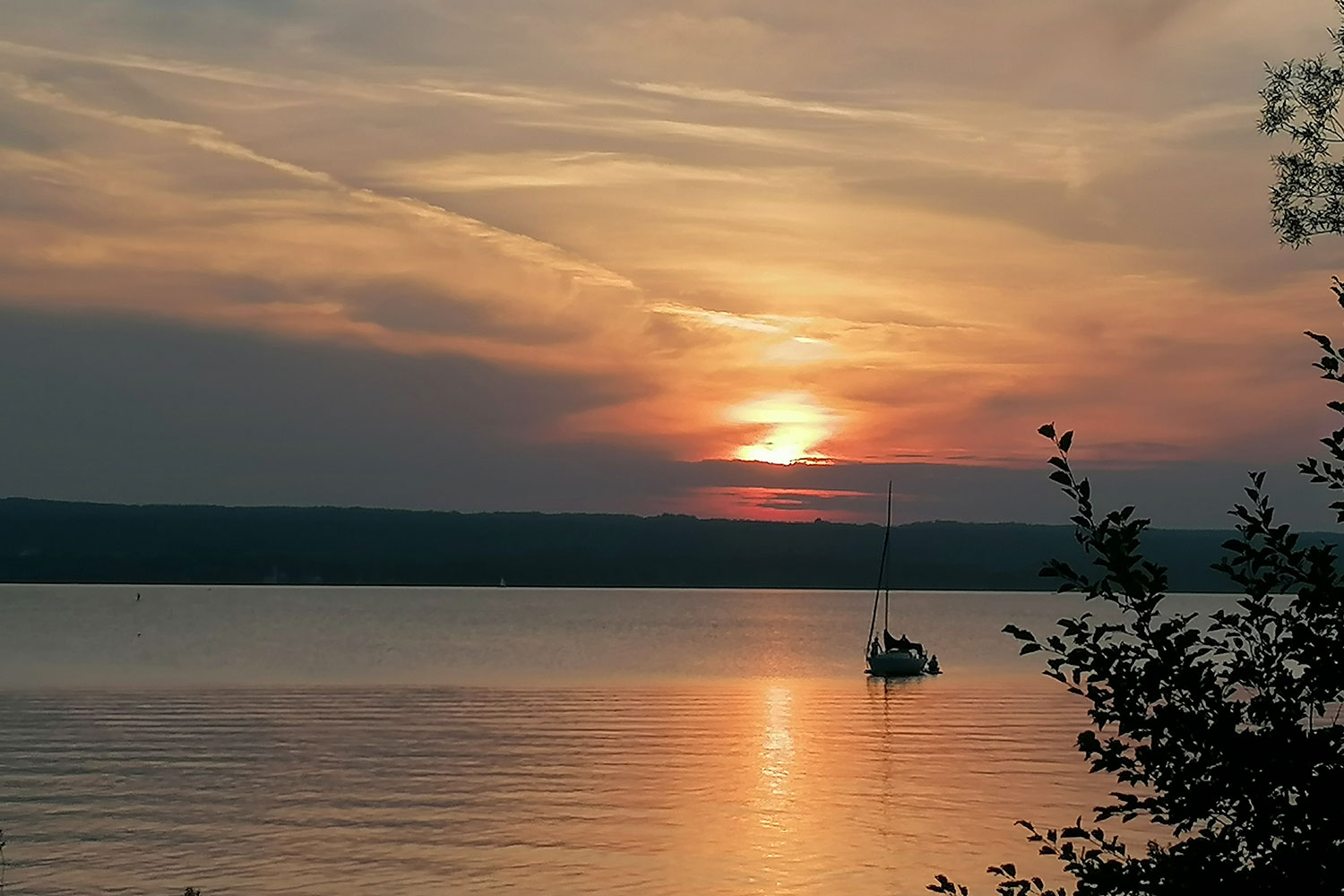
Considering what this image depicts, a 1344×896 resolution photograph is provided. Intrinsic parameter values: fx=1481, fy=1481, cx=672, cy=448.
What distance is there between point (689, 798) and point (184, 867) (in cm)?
2064

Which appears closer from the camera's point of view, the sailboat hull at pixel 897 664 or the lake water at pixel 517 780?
the lake water at pixel 517 780

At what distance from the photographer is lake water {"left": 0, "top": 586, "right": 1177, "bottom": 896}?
4266 cm

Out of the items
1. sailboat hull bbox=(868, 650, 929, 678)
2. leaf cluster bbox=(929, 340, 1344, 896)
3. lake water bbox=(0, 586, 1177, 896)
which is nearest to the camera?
leaf cluster bbox=(929, 340, 1344, 896)

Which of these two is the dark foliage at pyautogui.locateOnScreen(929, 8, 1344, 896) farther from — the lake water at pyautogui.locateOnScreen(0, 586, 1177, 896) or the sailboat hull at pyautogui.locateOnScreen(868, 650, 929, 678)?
the sailboat hull at pyautogui.locateOnScreen(868, 650, 929, 678)

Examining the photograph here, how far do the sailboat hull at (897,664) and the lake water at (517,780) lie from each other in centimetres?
191

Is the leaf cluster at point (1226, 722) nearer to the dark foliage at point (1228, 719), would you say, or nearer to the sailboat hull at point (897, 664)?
the dark foliage at point (1228, 719)

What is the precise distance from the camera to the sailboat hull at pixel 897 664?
116375mm

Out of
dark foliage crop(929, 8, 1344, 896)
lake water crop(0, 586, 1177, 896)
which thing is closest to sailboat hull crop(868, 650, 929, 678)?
lake water crop(0, 586, 1177, 896)

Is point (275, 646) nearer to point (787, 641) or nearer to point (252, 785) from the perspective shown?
point (787, 641)

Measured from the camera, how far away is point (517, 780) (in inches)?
2378

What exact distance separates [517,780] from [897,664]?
61.2 m

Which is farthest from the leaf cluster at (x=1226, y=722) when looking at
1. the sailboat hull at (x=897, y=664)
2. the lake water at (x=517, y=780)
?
the sailboat hull at (x=897, y=664)

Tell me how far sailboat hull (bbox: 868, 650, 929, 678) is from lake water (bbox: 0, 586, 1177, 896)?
6.25ft

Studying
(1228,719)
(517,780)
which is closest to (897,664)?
(517,780)
